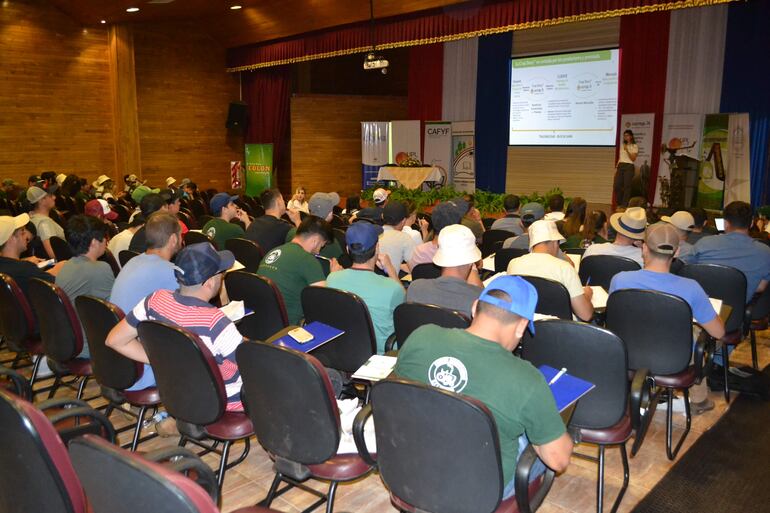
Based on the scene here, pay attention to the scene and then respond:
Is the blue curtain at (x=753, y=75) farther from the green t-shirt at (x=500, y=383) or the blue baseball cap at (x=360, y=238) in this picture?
the green t-shirt at (x=500, y=383)

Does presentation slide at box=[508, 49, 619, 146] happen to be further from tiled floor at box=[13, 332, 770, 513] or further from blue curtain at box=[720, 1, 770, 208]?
tiled floor at box=[13, 332, 770, 513]

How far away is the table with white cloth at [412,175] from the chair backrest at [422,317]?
11.0 meters

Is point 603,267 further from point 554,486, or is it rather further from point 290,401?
point 290,401

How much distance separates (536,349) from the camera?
2916 millimetres

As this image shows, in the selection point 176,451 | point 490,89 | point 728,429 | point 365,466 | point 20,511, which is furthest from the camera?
point 490,89

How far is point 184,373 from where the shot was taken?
272 centimetres

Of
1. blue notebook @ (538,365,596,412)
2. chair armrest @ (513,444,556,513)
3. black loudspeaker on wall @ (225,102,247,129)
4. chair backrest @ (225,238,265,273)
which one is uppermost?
black loudspeaker on wall @ (225,102,247,129)

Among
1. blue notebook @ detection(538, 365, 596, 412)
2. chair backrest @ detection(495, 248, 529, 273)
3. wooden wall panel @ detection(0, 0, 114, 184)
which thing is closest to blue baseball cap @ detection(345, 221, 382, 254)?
blue notebook @ detection(538, 365, 596, 412)

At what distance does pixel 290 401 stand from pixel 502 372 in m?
0.90

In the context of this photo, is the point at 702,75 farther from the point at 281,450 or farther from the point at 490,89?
the point at 281,450

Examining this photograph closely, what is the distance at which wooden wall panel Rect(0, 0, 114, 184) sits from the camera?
45.2ft

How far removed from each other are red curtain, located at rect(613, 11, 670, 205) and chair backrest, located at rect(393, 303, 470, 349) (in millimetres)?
9307

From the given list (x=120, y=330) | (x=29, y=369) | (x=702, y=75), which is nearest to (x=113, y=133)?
(x=29, y=369)

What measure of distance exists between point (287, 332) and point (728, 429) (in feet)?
9.48
